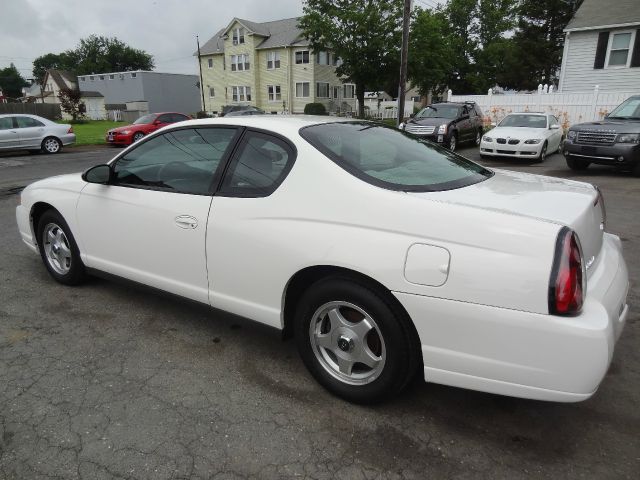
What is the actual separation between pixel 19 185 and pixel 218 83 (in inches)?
1582

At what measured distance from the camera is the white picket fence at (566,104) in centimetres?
1695

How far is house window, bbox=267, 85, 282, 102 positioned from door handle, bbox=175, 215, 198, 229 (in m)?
42.5

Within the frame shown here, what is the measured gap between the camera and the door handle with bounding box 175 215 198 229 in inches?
116

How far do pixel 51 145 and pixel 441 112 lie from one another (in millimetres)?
13602

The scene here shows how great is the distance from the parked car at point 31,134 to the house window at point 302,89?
2758 centimetres

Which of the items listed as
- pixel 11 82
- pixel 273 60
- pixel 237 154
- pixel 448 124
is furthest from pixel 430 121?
pixel 11 82

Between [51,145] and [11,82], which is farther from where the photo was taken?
[11,82]

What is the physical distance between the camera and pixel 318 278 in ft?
8.48

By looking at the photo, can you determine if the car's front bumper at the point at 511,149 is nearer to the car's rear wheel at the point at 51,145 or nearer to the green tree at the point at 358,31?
the car's rear wheel at the point at 51,145

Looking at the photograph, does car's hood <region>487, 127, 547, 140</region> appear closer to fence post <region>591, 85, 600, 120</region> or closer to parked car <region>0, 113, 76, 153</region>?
fence post <region>591, 85, 600, 120</region>

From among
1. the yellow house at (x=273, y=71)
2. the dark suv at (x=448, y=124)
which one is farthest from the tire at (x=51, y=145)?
the yellow house at (x=273, y=71)

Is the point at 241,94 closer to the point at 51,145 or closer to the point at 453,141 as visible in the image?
the point at 51,145

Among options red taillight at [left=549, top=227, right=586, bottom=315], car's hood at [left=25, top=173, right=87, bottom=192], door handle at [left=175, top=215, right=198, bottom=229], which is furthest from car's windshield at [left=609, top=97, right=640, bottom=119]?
car's hood at [left=25, top=173, right=87, bottom=192]

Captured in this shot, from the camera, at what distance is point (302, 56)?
41188 millimetres
